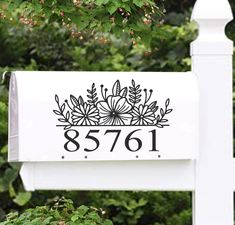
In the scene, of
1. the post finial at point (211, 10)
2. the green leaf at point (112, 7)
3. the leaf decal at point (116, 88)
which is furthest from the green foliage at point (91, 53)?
the leaf decal at point (116, 88)

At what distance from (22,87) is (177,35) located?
3.14m

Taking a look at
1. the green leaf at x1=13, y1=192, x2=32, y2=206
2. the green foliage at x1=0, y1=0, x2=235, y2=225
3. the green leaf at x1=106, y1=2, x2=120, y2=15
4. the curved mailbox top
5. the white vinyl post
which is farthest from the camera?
the green leaf at x1=13, y1=192, x2=32, y2=206

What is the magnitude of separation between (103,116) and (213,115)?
35 centimetres

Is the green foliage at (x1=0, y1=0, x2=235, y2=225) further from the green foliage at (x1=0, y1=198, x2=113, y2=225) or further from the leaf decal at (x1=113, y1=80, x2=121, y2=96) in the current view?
the leaf decal at (x1=113, y1=80, x2=121, y2=96)

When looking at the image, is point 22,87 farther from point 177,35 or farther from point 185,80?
point 177,35

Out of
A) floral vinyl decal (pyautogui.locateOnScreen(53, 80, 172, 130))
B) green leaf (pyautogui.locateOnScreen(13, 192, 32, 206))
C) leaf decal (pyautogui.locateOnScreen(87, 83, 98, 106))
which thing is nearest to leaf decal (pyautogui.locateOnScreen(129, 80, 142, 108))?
floral vinyl decal (pyautogui.locateOnScreen(53, 80, 172, 130))

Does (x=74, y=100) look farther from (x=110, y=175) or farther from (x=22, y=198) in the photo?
(x=22, y=198)

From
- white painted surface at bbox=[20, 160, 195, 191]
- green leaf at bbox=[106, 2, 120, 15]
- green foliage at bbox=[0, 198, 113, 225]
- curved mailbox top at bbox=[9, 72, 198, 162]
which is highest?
green leaf at bbox=[106, 2, 120, 15]

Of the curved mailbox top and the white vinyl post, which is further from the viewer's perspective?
the white vinyl post

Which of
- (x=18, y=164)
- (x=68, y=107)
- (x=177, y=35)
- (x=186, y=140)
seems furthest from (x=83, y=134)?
(x=177, y=35)

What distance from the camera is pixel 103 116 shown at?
97.6 inches

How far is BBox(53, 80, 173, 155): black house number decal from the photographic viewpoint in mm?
2455

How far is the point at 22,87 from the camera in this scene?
2.43 metres

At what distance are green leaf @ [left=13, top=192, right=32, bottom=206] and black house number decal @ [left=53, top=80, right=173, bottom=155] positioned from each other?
7.55ft
